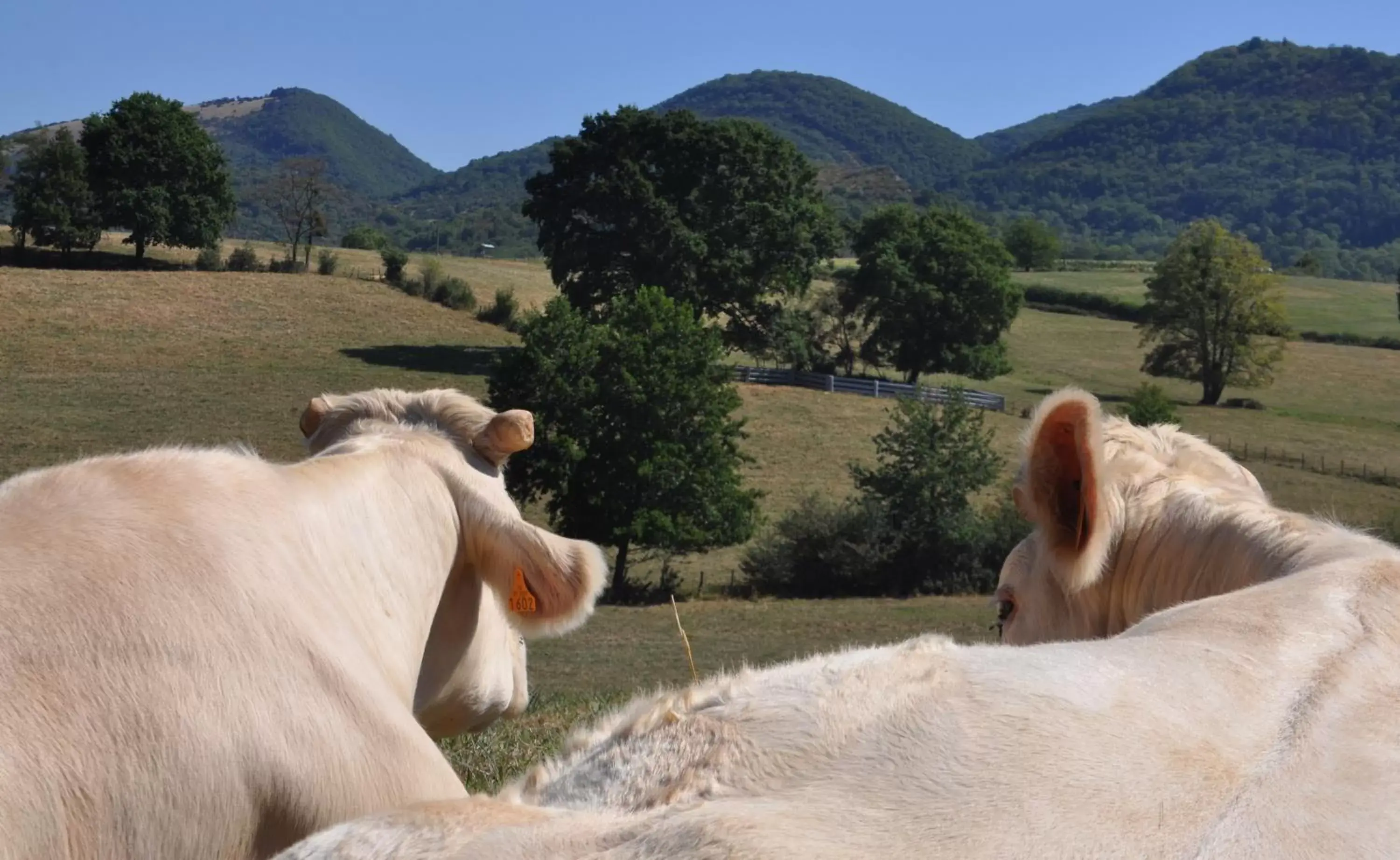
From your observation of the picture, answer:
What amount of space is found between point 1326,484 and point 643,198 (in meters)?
32.7

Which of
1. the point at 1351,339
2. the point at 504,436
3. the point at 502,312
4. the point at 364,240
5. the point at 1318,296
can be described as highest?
the point at 364,240

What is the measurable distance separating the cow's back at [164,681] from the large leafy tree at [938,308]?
7009 cm

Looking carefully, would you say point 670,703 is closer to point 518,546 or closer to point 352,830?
point 352,830

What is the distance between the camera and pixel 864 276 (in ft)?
241

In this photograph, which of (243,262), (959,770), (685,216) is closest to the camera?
(959,770)

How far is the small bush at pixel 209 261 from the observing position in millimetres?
74625

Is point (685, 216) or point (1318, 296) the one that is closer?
point (685, 216)

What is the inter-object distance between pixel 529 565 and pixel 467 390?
50.3 metres

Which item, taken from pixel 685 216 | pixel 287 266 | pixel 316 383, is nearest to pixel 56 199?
pixel 287 266

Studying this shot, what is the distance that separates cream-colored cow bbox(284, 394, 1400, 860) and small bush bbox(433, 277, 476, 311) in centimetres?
7269

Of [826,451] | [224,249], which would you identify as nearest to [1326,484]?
[826,451]

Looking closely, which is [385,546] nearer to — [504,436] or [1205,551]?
[504,436]

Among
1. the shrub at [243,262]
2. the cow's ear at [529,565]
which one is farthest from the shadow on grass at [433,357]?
the cow's ear at [529,565]

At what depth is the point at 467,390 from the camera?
5366 centimetres
